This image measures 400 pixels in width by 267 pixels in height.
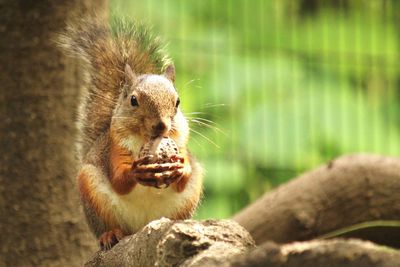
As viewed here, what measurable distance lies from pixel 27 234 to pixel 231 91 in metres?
1.86

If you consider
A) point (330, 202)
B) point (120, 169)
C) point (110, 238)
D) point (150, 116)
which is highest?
point (150, 116)

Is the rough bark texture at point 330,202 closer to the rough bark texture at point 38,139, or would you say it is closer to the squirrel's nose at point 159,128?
the rough bark texture at point 38,139

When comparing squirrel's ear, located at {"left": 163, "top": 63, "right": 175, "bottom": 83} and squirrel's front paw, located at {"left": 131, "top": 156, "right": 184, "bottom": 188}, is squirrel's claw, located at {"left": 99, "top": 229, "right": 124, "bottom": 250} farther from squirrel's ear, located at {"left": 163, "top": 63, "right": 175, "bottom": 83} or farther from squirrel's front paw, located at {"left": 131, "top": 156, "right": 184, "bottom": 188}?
squirrel's ear, located at {"left": 163, "top": 63, "right": 175, "bottom": 83}

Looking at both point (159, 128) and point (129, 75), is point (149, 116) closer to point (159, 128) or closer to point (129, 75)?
→ point (159, 128)

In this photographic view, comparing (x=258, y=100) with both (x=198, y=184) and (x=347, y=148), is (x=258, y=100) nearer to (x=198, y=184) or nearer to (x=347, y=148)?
(x=347, y=148)

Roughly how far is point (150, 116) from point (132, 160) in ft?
0.35

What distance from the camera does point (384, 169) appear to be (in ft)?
9.70

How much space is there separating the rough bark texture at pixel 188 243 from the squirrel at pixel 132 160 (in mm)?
244

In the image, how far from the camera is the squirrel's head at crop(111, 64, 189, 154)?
2170mm

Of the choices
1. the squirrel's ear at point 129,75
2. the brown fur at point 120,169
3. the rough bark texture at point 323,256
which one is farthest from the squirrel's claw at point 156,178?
the rough bark texture at point 323,256

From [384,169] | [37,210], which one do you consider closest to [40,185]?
[37,210]

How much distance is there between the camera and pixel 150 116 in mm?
2189

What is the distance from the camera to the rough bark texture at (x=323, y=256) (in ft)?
4.25

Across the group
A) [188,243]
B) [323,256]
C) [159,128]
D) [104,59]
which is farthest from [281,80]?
[323,256]
